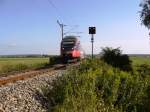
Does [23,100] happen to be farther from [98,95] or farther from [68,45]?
[68,45]

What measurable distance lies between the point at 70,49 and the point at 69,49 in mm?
162

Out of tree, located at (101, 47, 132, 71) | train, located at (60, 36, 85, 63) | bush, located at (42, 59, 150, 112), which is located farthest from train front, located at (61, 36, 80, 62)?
bush, located at (42, 59, 150, 112)

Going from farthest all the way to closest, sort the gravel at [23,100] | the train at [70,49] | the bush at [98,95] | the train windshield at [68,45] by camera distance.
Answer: the train windshield at [68,45], the train at [70,49], the bush at [98,95], the gravel at [23,100]

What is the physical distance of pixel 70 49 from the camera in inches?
1690

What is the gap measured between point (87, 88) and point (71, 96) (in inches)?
37.5

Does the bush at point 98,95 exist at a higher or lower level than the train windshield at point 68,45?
lower

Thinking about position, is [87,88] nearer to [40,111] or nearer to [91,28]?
[40,111]

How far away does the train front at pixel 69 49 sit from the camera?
42.9m

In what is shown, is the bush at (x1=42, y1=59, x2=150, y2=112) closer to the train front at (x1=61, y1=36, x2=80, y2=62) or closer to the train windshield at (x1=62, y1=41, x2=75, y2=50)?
the train front at (x1=61, y1=36, x2=80, y2=62)

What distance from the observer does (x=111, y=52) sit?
45.8m

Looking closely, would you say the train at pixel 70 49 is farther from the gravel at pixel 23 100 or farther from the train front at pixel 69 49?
the gravel at pixel 23 100

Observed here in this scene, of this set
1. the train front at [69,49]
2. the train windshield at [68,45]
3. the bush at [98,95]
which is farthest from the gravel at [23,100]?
the train windshield at [68,45]

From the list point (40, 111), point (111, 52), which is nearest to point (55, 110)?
point (40, 111)

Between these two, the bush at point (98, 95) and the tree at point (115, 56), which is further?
the tree at point (115, 56)
